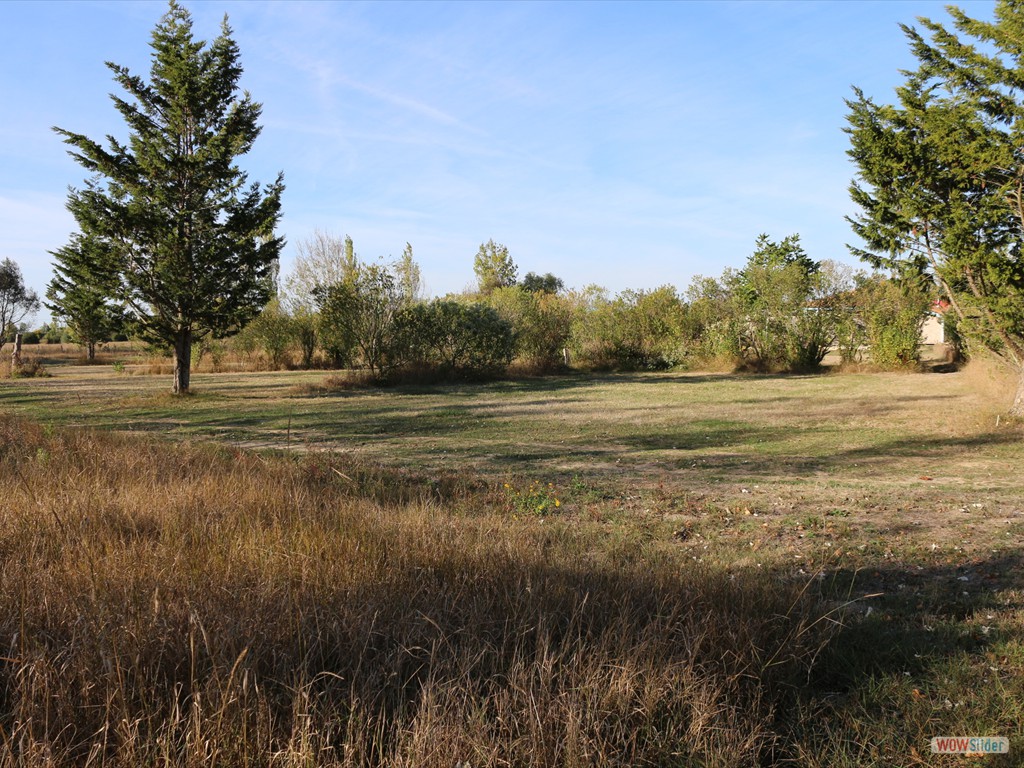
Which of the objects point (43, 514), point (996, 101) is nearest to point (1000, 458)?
point (996, 101)

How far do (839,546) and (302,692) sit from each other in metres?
4.85

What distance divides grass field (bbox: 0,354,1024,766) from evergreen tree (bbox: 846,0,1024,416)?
23.7 ft

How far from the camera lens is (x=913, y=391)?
883 inches

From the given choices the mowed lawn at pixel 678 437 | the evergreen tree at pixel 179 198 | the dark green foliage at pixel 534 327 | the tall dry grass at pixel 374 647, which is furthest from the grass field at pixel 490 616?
the dark green foliage at pixel 534 327

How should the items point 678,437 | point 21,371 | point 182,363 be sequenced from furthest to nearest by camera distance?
point 21,371
point 182,363
point 678,437

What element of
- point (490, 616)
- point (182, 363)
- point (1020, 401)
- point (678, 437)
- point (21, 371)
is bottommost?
point (678, 437)

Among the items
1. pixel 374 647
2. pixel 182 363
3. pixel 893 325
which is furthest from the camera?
pixel 893 325

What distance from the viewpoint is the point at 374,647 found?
10.4 ft

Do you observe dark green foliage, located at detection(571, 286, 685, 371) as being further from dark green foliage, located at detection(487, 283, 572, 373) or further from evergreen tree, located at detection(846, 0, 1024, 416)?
evergreen tree, located at detection(846, 0, 1024, 416)

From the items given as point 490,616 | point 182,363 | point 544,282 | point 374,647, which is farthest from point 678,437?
point 544,282

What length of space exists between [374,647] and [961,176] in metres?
15.6

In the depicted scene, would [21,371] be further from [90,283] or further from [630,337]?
[630,337]

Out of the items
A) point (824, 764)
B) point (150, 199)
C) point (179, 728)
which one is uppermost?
point (150, 199)

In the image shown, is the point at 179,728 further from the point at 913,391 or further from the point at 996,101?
the point at 913,391
